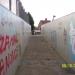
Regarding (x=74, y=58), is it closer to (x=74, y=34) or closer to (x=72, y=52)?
(x=72, y=52)

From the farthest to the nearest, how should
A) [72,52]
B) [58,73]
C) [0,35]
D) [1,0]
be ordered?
1. [72,52]
2. [58,73]
3. [1,0]
4. [0,35]

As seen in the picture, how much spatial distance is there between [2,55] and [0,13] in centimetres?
100

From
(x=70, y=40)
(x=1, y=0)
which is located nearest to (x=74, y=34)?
(x=70, y=40)

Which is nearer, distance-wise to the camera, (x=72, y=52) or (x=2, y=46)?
(x=2, y=46)

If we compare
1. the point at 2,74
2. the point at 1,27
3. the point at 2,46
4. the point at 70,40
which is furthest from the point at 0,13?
the point at 70,40

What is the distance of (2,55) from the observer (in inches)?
235

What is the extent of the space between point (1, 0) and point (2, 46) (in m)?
1.13

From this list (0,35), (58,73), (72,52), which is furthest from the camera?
(72,52)

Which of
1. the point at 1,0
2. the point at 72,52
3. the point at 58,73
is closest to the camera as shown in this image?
the point at 1,0

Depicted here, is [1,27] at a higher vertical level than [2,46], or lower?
higher

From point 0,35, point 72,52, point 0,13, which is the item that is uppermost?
point 0,13

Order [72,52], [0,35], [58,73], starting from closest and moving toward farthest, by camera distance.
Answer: [0,35] < [58,73] < [72,52]

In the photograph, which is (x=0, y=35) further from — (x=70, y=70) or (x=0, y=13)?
(x=70, y=70)

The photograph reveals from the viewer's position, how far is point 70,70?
35.2 ft
